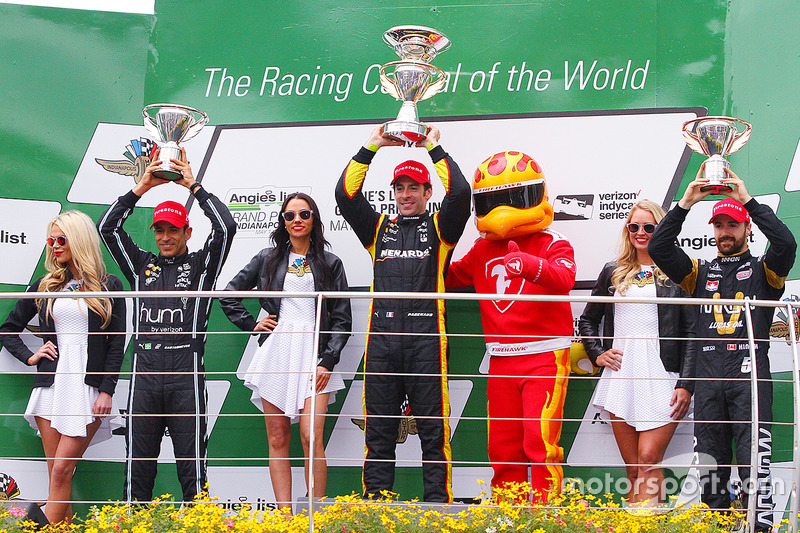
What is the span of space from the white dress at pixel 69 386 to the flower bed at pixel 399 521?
116 cm

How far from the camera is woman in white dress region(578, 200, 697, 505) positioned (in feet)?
12.7

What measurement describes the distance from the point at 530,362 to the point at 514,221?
2.15ft

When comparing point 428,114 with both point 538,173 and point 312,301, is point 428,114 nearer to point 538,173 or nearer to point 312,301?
point 538,173

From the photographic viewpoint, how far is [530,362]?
3822 mm

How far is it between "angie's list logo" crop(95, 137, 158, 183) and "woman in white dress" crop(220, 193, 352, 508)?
3.41 ft

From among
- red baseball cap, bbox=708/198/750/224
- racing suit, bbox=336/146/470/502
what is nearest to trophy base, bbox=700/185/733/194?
red baseball cap, bbox=708/198/750/224

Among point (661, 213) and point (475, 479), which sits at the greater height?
point (661, 213)

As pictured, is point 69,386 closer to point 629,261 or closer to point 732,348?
point 629,261

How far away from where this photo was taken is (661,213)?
4094 mm

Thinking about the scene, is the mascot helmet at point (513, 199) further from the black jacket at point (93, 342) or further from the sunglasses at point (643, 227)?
the black jacket at point (93, 342)

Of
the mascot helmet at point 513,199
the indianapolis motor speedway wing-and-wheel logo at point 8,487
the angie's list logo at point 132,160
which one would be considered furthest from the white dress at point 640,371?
the indianapolis motor speedway wing-and-wheel logo at point 8,487

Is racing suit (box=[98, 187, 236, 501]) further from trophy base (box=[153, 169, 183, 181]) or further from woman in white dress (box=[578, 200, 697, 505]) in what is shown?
woman in white dress (box=[578, 200, 697, 505])

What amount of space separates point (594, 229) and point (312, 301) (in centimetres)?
155

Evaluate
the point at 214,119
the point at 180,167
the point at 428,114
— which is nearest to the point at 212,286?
the point at 180,167
